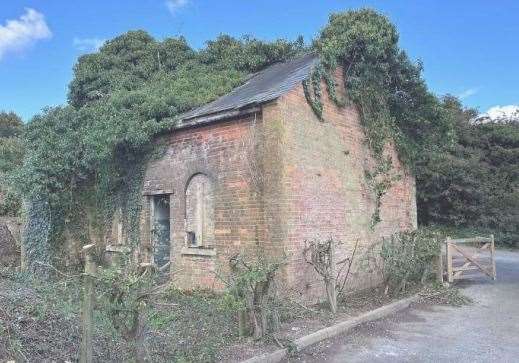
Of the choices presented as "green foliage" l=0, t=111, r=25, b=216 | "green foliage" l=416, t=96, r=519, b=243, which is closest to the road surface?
"green foliage" l=0, t=111, r=25, b=216

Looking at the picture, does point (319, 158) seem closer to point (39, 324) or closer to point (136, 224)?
point (136, 224)

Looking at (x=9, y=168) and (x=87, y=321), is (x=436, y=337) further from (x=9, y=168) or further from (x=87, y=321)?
(x=9, y=168)

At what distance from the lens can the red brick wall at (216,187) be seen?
967cm

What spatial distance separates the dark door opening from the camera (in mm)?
11727

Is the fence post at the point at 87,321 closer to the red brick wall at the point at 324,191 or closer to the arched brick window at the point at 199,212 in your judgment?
the red brick wall at the point at 324,191

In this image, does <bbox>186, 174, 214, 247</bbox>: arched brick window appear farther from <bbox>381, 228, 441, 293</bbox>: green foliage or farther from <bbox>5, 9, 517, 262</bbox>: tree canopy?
<bbox>381, 228, 441, 293</bbox>: green foliage

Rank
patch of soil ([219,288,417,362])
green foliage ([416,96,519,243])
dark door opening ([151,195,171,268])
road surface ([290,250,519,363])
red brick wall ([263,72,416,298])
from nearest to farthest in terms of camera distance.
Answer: patch of soil ([219,288,417,362])
road surface ([290,250,519,363])
red brick wall ([263,72,416,298])
dark door opening ([151,195,171,268])
green foliage ([416,96,519,243])

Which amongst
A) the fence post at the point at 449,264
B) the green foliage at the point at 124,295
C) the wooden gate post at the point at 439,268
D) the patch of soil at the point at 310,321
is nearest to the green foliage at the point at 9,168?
the patch of soil at the point at 310,321

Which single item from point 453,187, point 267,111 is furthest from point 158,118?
point 453,187

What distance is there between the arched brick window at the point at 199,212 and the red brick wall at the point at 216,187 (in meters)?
0.13

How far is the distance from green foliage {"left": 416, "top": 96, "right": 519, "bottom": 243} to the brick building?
44.3ft

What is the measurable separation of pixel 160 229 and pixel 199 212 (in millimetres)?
1766

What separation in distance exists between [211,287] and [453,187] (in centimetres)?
1884

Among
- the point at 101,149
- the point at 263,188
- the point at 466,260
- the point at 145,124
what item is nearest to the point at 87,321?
the point at 263,188
